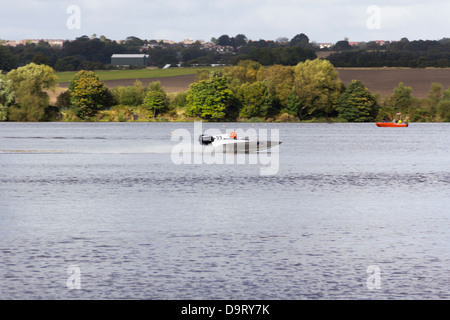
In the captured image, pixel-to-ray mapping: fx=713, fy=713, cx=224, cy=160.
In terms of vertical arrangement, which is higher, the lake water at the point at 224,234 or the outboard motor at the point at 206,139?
the outboard motor at the point at 206,139

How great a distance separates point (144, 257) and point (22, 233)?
8254mm

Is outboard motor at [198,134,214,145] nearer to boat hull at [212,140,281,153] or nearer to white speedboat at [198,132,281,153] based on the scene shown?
white speedboat at [198,132,281,153]

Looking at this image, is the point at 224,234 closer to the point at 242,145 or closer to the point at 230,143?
the point at 230,143

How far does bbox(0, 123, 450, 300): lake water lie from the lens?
918 inches

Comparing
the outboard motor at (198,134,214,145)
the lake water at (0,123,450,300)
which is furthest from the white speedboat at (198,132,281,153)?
the lake water at (0,123,450,300)

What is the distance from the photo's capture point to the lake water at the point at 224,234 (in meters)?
23.3

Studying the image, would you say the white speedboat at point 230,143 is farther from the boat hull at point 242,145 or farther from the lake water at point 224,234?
the lake water at point 224,234

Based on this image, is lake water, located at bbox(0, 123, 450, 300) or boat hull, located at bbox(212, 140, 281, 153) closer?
lake water, located at bbox(0, 123, 450, 300)

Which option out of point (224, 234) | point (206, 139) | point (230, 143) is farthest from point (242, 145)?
point (224, 234)

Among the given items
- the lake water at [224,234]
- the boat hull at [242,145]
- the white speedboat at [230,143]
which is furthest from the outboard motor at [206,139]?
the lake water at [224,234]

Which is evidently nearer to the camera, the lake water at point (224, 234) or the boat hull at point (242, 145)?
the lake water at point (224, 234)

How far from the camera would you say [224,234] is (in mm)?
32781
